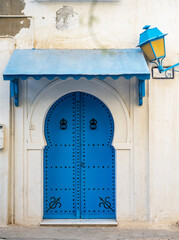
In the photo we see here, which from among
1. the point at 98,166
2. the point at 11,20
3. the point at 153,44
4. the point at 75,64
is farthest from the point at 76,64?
the point at 98,166

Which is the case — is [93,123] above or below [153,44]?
below

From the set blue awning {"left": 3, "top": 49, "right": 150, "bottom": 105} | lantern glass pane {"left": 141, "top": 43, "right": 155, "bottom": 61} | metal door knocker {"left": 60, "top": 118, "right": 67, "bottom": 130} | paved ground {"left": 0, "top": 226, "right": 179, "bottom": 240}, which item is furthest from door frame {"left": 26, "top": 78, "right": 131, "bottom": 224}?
paved ground {"left": 0, "top": 226, "right": 179, "bottom": 240}

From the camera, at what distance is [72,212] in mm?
6477

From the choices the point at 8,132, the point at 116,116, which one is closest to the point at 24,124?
the point at 8,132

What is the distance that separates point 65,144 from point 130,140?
1207mm

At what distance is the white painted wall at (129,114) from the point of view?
20.4ft

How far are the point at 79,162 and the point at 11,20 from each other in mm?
2849

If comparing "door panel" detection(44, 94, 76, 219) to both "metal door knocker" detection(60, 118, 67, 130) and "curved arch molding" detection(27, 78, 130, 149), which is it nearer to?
"metal door knocker" detection(60, 118, 67, 130)

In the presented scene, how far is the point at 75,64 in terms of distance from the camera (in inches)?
224

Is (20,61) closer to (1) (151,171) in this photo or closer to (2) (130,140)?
(2) (130,140)

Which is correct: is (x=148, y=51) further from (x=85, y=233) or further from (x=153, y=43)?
(x=85, y=233)

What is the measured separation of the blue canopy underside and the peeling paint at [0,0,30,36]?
41 cm

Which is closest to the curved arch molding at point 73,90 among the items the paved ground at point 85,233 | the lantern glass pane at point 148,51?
the lantern glass pane at point 148,51

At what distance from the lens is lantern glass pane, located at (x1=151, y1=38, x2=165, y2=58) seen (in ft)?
19.2
